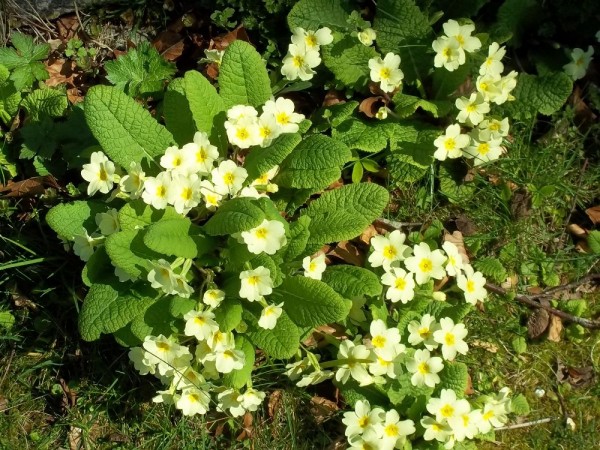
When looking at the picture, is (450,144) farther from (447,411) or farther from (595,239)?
(447,411)

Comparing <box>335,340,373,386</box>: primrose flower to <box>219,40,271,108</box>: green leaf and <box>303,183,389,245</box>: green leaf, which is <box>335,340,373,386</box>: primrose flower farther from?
<box>219,40,271,108</box>: green leaf

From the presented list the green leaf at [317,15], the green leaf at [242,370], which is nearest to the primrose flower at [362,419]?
the green leaf at [242,370]

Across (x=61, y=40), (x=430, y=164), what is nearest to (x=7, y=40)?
(x=61, y=40)

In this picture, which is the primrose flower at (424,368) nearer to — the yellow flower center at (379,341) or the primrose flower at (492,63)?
the yellow flower center at (379,341)

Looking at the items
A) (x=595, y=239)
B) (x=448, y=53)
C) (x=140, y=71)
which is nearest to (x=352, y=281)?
(x=448, y=53)

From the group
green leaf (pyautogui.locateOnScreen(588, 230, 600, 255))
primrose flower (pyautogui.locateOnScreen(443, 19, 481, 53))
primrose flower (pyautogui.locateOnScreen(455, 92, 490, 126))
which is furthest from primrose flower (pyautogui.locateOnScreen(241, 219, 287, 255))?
green leaf (pyautogui.locateOnScreen(588, 230, 600, 255))

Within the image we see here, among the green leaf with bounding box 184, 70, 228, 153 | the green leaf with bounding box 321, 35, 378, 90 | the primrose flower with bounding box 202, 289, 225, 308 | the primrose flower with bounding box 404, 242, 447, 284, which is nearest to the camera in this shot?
the primrose flower with bounding box 202, 289, 225, 308
